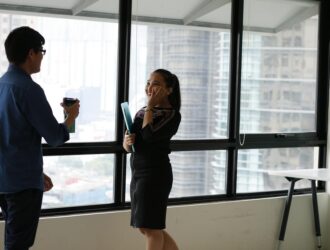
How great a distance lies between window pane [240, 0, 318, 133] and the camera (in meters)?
4.22

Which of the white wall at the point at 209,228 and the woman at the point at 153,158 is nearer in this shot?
the woman at the point at 153,158

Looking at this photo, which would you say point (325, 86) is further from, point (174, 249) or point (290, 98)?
point (174, 249)

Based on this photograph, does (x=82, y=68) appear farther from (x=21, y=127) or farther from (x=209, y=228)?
(x=209, y=228)

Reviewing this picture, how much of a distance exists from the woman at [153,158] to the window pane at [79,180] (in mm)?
583

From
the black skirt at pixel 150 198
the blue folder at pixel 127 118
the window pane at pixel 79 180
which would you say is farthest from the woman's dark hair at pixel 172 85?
the window pane at pixel 79 180

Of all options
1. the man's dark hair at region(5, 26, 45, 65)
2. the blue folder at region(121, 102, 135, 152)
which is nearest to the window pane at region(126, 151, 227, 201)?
the blue folder at region(121, 102, 135, 152)

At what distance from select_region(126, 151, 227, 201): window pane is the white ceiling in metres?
Answer: 0.99

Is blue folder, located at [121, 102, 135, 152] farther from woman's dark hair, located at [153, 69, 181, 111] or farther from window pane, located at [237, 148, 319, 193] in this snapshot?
window pane, located at [237, 148, 319, 193]

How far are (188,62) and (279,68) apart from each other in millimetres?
879

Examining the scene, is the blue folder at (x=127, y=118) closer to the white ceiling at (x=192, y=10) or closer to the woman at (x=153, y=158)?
the woman at (x=153, y=158)

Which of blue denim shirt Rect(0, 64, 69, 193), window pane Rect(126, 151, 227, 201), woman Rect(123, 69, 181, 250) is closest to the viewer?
blue denim shirt Rect(0, 64, 69, 193)

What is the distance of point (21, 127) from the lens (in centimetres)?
234

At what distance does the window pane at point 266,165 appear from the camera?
4.27 meters

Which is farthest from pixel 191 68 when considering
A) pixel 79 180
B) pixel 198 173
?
pixel 79 180
